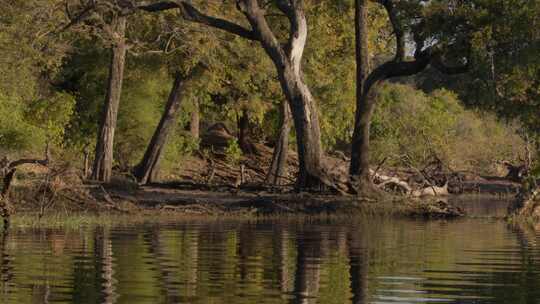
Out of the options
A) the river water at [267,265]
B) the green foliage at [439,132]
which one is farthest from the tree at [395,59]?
the green foliage at [439,132]

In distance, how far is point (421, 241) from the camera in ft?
81.1

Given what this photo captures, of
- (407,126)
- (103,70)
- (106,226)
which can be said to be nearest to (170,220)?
(106,226)

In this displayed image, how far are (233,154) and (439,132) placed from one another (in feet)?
45.2

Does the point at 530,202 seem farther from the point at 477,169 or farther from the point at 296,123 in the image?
the point at 477,169

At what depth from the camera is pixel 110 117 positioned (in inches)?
1617

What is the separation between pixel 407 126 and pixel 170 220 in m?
34.0

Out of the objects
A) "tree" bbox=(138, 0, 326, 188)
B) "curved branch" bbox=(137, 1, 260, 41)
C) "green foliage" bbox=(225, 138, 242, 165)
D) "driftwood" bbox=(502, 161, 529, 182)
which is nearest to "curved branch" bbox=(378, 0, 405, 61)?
"tree" bbox=(138, 0, 326, 188)

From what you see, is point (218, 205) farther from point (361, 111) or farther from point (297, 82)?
point (361, 111)

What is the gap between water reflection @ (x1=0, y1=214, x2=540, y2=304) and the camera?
1442 centimetres

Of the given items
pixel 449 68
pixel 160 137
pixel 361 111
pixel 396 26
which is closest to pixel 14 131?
pixel 160 137

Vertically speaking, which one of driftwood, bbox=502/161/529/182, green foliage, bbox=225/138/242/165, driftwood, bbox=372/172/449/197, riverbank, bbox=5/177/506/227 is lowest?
riverbank, bbox=5/177/506/227

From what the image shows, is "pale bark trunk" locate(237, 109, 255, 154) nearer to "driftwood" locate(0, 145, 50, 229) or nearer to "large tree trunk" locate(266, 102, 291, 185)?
"large tree trunk" locate(266, 102, 291, 185)

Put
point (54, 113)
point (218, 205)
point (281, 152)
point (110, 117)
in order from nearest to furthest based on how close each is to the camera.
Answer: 1. point (218, 205)
2. point (110, 117)
3. point (54, 113)
4. point (281, 152)

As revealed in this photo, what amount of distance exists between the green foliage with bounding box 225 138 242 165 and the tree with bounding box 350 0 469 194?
712 inches
